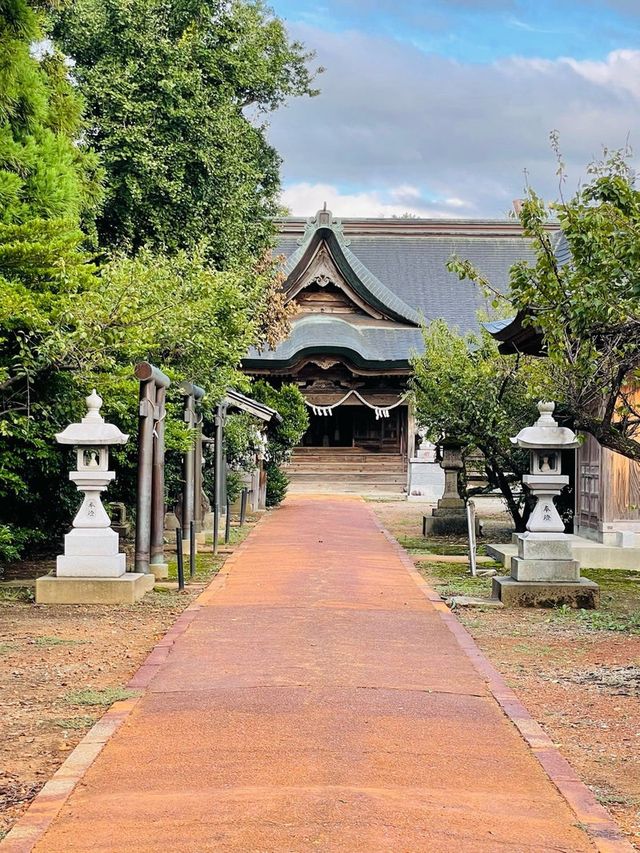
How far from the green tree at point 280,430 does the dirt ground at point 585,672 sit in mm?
14924

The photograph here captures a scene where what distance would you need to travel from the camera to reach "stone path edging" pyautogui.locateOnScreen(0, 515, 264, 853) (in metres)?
4.46

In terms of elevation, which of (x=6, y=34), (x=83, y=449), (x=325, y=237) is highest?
(x=325, y=237)

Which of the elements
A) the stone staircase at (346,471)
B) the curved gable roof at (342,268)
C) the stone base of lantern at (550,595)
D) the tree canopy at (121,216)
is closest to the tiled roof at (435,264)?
the curved gable roof at (342,268)

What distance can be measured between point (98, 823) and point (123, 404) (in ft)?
29.8

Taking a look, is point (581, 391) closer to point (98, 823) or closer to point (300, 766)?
point (300, 766)

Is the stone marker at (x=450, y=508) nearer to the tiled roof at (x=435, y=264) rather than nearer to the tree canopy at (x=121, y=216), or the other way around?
the tree canopy at (x=121, y=216)

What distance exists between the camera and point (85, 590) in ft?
36.2

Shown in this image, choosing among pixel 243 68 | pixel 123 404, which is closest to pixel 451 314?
pixel 243 68

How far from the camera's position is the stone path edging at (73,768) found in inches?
175

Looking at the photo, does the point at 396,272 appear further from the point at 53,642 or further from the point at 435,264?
the point at 53,642

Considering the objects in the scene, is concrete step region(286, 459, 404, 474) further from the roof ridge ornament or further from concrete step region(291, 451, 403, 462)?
the roof ridge ornament

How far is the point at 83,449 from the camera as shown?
37.7 feet

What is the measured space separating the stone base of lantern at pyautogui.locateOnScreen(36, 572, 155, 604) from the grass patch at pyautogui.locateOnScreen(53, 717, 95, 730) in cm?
459

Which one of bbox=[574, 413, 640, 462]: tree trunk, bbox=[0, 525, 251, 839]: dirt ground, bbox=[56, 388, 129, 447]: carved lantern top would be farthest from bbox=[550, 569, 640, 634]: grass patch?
bbox=[56, 388, 129, 447]: carved lantern top
